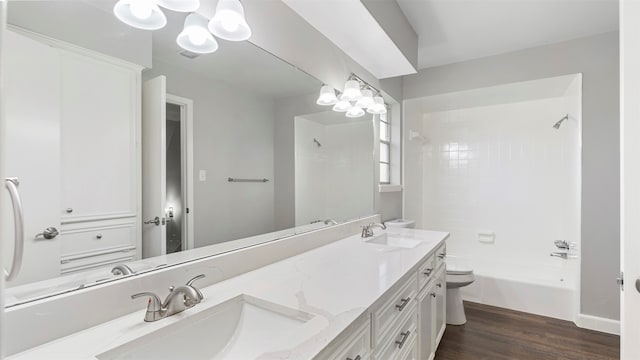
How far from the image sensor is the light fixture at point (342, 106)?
2222 mm

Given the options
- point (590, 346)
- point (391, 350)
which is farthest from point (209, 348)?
point (590, 346)

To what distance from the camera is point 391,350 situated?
1253 millimetres

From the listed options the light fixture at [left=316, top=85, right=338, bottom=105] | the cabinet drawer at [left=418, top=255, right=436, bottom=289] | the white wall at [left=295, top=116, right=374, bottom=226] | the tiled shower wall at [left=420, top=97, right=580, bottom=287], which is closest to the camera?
the cabinet drawer at [left=418, top=255, right=436, bottom=289]

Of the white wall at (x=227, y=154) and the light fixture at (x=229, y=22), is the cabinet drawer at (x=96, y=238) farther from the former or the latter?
the light fixture at (x=229, y=22)

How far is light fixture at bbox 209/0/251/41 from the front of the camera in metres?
1.18

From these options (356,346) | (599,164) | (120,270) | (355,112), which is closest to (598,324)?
(599,164)

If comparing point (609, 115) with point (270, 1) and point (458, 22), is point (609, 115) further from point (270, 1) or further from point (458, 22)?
point (270, 1)

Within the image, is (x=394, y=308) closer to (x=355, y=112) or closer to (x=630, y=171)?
(x=630, y=171)

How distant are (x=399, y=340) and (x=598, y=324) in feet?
7.91

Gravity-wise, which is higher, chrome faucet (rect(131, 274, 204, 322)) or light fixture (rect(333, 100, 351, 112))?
light fixture (rect(333, 100, 351, 112))

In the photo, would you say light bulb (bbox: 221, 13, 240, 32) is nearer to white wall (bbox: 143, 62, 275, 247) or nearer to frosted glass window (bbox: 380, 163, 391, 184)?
white wall (bbox: 143, 62, 275, 247)

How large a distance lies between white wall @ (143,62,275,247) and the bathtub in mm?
2569

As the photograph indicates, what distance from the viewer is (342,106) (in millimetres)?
2283

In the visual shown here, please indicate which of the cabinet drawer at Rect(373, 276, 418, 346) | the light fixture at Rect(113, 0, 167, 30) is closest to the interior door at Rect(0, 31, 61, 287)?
the light fixture at Rect(113, 0, 167, 30)
